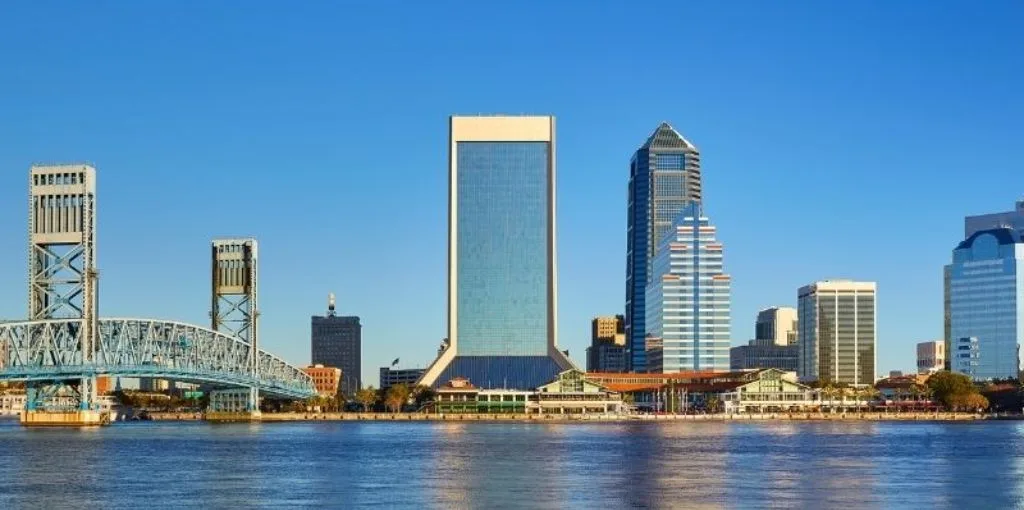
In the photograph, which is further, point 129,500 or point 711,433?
point 711,433

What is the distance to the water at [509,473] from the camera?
84.0 m

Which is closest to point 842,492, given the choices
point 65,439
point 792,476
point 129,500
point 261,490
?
point 792,476

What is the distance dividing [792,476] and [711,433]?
9348 centimetres

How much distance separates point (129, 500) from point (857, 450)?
7514 cm

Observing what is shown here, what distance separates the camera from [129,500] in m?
84.4

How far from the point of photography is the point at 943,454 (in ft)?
446

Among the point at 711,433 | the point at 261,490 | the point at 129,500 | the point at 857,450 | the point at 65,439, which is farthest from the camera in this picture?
the point at 711,433

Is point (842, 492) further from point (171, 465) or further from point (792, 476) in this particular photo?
point (171, 465)

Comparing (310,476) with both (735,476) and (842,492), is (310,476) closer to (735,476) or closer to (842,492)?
(735,476)

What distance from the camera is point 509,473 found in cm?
10506

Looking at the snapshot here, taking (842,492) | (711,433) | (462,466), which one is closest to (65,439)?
(462,466)

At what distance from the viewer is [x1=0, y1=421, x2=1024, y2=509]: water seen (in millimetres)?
84000

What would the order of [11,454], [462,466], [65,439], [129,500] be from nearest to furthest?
[129,500], [462,466], [11,454], [65,439]

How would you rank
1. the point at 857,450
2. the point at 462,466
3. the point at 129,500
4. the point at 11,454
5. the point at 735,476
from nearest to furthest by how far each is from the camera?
the point at 129,500, the point at 735,476, the point at 462,466, the point at 11,454, the point at 857,450
